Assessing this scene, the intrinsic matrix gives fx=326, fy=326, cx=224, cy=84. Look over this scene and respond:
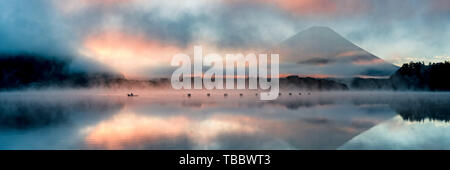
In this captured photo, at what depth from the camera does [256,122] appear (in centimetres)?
1598

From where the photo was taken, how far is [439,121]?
16016 mm
